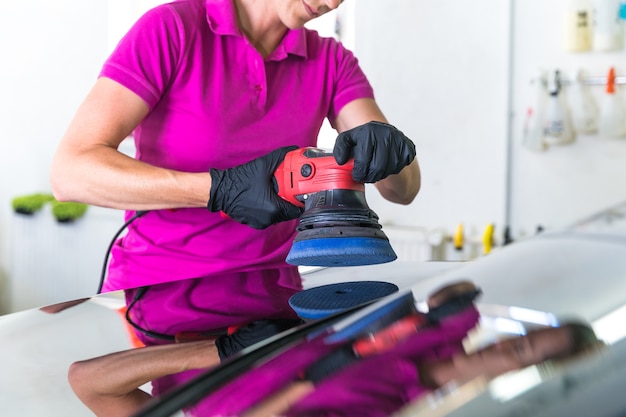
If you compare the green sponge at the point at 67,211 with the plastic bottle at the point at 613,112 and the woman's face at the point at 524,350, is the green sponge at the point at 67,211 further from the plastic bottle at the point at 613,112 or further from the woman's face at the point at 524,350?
the woman's face at the point at 524,350

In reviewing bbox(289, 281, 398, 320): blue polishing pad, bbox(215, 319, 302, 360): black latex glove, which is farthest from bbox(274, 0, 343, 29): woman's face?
bbox(215, 319, 302, 360): black latex glove

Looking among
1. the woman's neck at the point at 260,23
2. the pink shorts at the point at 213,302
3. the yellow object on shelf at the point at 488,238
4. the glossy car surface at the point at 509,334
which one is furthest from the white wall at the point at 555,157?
the glossy car surface at the point at 509,334

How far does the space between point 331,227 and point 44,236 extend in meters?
3.19

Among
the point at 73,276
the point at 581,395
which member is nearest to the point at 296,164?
the point at 581,395

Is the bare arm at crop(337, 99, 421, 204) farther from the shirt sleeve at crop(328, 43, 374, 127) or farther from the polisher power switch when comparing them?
the polisher power switch

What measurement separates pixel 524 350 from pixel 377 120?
3.77ft

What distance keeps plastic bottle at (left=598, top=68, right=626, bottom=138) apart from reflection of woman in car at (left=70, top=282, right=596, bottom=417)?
8.13ft

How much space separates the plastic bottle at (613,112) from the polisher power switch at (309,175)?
205cm

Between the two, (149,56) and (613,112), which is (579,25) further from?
(149,56)

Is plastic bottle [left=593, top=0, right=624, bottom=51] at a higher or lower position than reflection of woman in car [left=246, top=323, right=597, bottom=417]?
higher

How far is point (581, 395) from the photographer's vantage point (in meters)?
0.48

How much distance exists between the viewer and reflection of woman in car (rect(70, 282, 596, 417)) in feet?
1.65

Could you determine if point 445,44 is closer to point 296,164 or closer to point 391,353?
point 296,164

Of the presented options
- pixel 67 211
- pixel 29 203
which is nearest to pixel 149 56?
pixel 67 211
